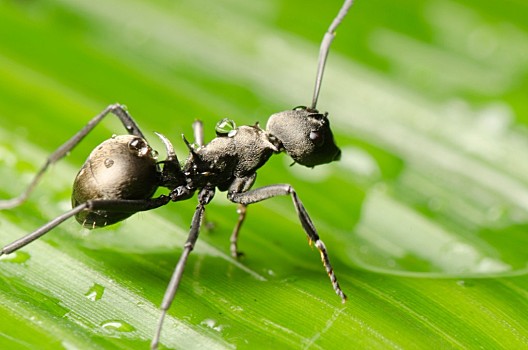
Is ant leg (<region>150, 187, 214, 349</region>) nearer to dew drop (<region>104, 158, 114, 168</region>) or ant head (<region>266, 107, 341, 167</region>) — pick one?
dew drop (<region>104, 158, 114, 168</region>)

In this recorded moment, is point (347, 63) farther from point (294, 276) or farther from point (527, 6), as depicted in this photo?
point (294, 276)

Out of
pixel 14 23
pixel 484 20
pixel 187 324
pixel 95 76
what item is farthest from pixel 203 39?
pixel 187 324

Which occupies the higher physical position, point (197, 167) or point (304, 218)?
point (304, 218)

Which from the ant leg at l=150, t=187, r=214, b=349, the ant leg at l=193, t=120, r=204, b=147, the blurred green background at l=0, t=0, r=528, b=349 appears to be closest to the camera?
the ant leg at l=150, t=187, r=214, b=349

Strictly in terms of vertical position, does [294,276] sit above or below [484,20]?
below

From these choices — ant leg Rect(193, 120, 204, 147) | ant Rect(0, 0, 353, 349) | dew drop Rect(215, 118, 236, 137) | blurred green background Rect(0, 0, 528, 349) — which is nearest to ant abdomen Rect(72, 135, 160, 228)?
ant Rect(0, 0, 353, 349)

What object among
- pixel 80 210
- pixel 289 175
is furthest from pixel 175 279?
pixel 289 175

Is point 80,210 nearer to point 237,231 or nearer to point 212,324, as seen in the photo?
point 212,324

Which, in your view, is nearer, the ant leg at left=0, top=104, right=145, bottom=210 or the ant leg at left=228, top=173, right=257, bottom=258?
the ant leg at left=0, top=104, right=145, bottom=210
